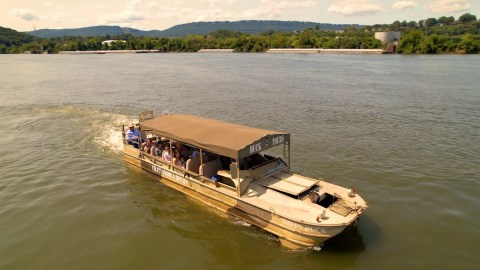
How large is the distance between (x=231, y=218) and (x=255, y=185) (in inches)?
63.9

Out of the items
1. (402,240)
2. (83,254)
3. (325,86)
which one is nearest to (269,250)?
(402,240)

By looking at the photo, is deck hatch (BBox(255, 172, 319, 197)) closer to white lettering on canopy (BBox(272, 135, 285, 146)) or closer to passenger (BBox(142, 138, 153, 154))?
white lettering on canopy (BBox(272, 135, 285, 146))

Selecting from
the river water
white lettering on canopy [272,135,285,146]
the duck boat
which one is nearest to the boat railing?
the duck boat

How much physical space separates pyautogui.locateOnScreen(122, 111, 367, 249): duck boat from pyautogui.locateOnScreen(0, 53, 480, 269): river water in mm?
686

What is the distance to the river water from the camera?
12.0 m

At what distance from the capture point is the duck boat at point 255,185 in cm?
1147

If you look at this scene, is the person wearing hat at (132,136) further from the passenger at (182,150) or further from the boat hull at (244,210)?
the passenger at (182,150)

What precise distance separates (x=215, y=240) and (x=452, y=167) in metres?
12.9

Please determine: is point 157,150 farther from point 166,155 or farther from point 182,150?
point 182,150

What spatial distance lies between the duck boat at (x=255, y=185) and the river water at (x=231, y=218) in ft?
2.25

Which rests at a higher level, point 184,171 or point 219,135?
point 219,135

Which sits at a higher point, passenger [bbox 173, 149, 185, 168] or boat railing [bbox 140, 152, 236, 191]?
passenger [bbox 173, 149, 185, 168]

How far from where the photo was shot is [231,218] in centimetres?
1372

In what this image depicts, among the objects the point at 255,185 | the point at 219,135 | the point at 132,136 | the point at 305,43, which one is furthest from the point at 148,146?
the point at 305,43
